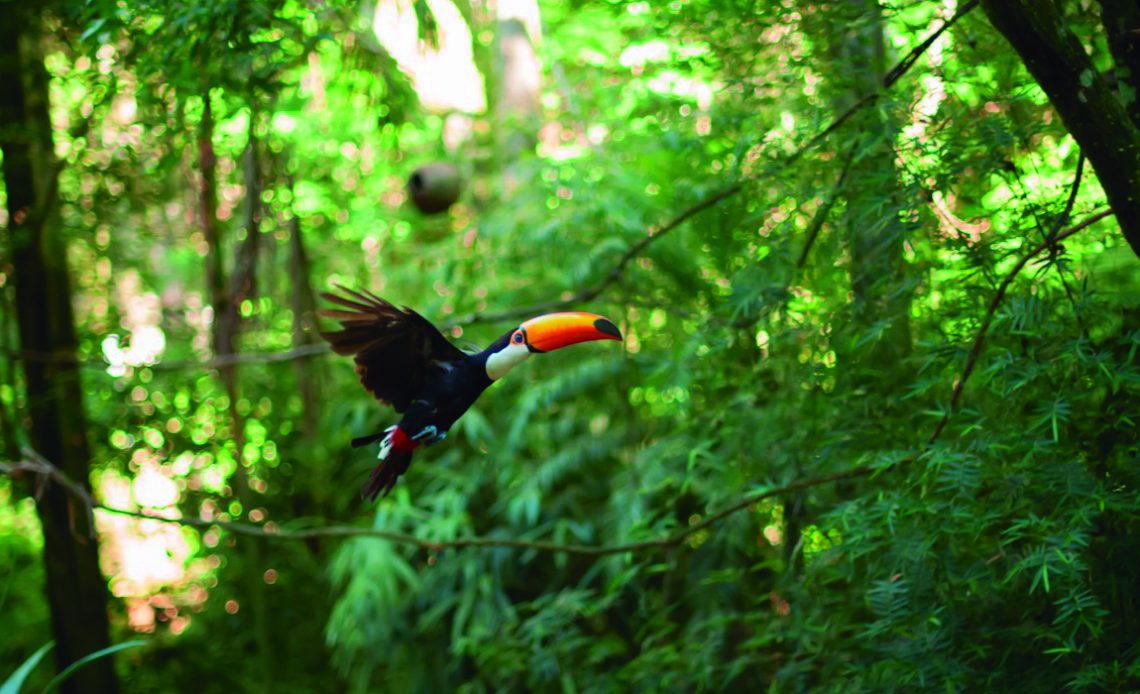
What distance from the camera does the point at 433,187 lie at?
3.43 metres

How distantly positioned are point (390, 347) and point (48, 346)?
2.04 metres

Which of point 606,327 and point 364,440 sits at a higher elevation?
point 606,327

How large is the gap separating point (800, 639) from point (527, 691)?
56.4 inches

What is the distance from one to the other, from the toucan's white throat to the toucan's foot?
0.11 meters

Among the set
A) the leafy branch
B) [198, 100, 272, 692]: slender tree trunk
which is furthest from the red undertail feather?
[198, 100, 272, 692]: slender tree trunk

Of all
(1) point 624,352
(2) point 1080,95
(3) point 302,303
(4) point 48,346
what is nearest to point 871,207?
(2) point 1080,95

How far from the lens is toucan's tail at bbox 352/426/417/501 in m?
1.43

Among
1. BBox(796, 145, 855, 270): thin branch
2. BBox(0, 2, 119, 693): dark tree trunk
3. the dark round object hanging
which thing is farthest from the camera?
the dark round object hanging

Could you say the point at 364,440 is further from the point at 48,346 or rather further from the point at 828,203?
the point at 48,346

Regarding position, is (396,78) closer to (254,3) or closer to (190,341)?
(254,3)

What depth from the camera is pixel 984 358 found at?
6.36 feet

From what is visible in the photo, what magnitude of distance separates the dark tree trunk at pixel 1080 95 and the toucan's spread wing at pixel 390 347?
905 millimetres

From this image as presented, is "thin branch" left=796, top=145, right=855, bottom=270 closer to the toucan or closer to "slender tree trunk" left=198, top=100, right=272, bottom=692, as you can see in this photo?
the toucan

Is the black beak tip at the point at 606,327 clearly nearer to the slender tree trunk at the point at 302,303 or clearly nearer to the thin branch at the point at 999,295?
the thin branch at the point at 999,295
